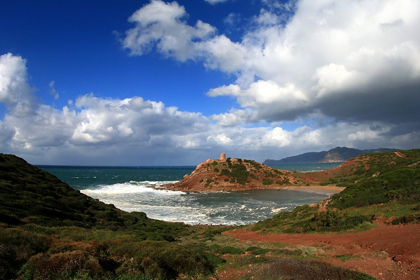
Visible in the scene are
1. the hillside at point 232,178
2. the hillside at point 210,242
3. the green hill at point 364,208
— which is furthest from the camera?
the hillside at point 232,178

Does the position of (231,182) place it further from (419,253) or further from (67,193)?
(419,253)

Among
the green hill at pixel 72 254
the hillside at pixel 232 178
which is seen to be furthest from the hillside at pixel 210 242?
the hillside at pixel 232 178

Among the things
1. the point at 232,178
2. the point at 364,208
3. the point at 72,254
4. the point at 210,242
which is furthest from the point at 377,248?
the point at 232,178

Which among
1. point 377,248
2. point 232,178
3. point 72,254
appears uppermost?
point 72,254

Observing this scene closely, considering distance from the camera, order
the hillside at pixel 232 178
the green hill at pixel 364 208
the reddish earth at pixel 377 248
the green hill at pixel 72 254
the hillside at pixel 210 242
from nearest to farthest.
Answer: the green hill at pixel 72 254
the hillside at pixel 210 242
the reddish earth at pixel 377 248
the green hill at pixel 364 208
the hillside at pixel 232 178

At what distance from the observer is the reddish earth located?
1018 centimetres

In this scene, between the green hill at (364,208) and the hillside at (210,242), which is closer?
the hillside at (210,242)

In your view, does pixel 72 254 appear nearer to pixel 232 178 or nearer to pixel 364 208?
pixel 364 208

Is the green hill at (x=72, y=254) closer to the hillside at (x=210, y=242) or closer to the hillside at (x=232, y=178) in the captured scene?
the hillside at (x=210, y=242)

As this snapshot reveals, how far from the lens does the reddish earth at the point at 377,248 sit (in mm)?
10177

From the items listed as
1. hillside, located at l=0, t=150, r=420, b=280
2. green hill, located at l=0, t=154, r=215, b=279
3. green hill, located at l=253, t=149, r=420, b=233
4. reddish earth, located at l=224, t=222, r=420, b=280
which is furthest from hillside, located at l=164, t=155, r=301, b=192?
reddish earth, located at l=224, t=222, r=420, b=280

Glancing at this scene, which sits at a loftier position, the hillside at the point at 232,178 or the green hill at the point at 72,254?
the green hill at the point at 72,254

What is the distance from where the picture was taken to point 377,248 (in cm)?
1311

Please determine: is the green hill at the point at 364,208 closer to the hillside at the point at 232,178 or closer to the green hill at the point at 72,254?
the green hill at the point at 72,254
